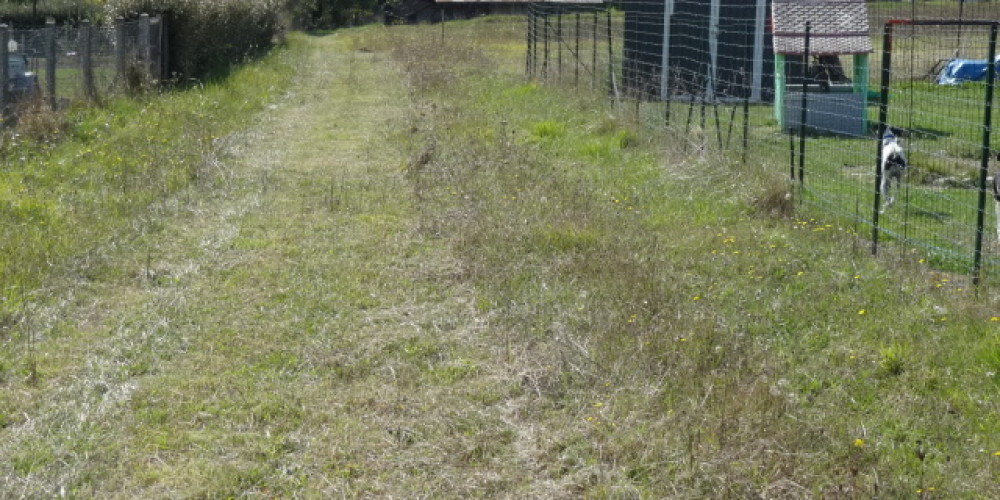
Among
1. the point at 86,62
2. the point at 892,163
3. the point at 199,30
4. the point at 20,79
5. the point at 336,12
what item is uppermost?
the point at 336,12

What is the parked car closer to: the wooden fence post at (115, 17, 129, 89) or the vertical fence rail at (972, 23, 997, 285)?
the wooden fence post at (115, 17, 129, 89)

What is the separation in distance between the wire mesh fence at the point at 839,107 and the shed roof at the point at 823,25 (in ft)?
0.08

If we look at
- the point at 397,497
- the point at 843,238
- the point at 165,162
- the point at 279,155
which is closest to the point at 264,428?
the point at 397,497

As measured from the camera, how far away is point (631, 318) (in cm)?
646

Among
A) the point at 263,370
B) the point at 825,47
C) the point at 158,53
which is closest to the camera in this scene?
the point at 263,370

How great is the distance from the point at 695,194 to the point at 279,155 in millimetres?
5590

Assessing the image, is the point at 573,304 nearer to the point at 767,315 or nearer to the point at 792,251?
the point at 767,315

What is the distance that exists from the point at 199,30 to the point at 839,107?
12.3m

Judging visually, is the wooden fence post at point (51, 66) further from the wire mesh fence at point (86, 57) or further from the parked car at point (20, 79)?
the parked car at point (20, 79)

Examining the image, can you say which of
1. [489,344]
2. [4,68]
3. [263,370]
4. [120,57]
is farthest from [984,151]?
[120,57]

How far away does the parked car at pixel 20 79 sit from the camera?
14070 mm

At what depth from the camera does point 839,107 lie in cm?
1576

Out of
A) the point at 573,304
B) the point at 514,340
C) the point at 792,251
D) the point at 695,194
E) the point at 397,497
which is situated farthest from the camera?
the point at 695,194

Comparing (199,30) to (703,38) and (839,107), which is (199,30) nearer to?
(703,38)
